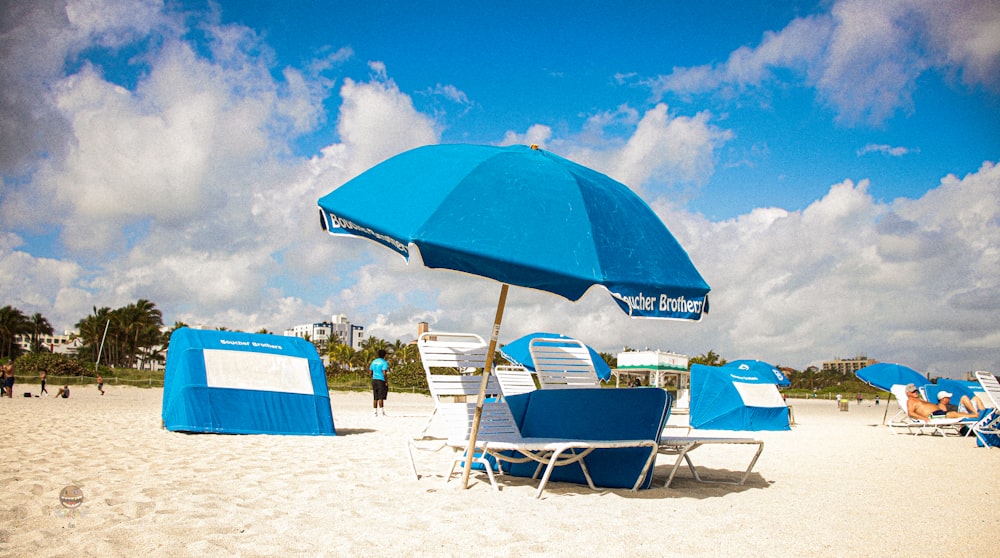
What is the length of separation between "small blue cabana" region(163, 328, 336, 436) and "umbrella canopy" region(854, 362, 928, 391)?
54.2ft

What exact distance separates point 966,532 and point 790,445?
22.0 feet

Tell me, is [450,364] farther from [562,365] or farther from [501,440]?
[562,365]

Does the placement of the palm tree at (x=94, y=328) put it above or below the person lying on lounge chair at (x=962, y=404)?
above

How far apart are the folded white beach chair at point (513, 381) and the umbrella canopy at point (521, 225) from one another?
201 cm

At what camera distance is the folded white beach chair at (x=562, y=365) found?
5801mm

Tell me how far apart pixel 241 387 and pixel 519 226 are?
6.61 m

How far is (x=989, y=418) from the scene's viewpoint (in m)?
11.0

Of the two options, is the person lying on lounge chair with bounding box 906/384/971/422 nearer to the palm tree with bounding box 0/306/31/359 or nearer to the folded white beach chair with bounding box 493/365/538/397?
the folded white beach chair with bounding box 493/365/538/397

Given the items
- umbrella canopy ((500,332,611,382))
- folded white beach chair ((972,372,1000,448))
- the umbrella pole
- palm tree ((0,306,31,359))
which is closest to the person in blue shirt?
umbrella canopy ((500,332,611,382))

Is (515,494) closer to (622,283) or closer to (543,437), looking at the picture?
(543,437)

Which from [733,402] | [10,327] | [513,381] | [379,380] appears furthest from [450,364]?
[10,327]

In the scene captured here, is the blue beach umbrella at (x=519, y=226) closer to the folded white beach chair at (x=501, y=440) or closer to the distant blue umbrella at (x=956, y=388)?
A: the folded white beach chair at (x=501, y=440)

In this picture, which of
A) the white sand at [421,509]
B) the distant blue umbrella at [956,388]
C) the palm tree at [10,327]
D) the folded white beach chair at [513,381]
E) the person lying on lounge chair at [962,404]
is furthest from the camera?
the palm tree at [10,327]

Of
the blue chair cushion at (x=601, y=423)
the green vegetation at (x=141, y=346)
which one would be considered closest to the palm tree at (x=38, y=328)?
the green vegetation at (x=141, y=346)
